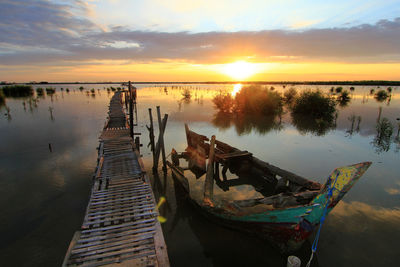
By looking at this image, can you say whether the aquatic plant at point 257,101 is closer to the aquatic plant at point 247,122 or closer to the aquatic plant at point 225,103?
the aquatic plant at point 225,103

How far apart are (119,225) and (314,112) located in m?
28.1

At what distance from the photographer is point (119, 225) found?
18.9ft

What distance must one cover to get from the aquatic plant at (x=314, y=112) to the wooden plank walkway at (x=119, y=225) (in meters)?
18.7

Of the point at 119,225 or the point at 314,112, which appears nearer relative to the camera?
the point at 119,225

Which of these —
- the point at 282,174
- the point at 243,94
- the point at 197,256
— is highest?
the point at 243,94

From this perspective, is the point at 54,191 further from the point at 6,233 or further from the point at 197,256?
the point at 197,256

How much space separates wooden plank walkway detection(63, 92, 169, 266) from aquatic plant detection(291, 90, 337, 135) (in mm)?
18734

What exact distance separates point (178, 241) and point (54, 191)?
664cm

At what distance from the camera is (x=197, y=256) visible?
646 cm

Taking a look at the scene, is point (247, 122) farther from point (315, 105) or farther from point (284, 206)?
point (284, 206)

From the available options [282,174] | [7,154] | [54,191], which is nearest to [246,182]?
[282,174]

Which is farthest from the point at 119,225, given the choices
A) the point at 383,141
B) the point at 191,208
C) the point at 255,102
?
the point at 255,102

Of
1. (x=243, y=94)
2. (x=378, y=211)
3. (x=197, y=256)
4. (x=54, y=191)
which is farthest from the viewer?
(x=243, y=94)

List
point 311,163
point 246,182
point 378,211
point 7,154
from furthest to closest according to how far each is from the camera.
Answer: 1. point 7,154
2. point 311,163
3. point 246,182
4. point 378,211
